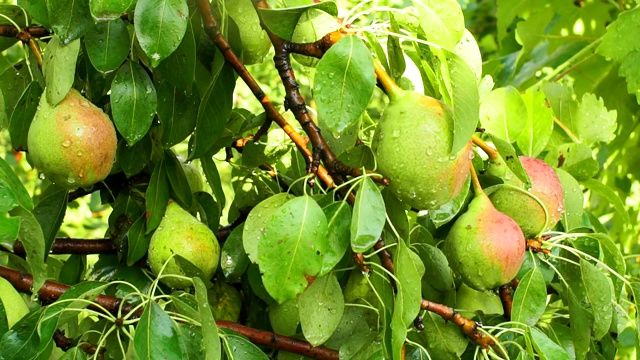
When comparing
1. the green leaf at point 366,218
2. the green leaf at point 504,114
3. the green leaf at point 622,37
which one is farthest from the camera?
the green leaf at point 622,37

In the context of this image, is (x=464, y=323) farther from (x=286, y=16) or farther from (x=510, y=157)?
(x=286, y=16)

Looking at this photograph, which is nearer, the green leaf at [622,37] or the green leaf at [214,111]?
the green leaf at [214,111]

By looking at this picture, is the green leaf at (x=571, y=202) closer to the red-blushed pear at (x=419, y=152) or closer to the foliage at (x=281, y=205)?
the foliage at (x=281, y=205)

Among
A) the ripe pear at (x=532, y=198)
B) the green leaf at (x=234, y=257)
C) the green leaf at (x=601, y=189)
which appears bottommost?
the green leaf at (x=601, y=189)

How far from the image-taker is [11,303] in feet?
2.51

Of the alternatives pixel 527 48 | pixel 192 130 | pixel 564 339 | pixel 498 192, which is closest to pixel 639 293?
pixel 564 339

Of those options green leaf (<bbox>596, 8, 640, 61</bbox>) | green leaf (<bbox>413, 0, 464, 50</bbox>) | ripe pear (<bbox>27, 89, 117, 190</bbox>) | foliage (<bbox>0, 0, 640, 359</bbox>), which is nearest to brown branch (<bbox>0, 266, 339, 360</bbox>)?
foliage (<bbox>0, 0, 640, 359</bbox>)

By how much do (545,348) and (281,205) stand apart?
27 centimetres

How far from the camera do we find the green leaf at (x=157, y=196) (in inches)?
34.7

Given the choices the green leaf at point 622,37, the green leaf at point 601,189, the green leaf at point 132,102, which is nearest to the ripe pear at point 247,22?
the green leaf at point 132,102

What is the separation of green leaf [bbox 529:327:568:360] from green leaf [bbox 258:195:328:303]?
0.22 metres

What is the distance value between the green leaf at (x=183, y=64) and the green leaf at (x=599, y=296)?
17.5 inches

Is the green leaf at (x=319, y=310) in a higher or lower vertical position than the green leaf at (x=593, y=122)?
higher

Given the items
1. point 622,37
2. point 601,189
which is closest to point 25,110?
point 601,189
